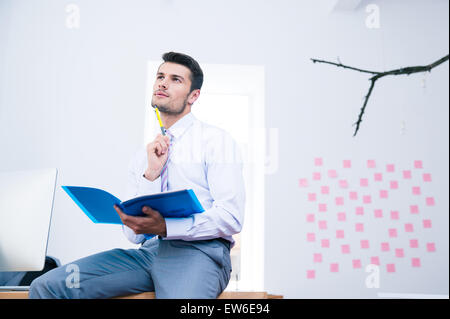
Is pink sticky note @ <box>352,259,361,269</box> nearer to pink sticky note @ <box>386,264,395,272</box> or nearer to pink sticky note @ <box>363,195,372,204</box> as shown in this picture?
pink sticky note @ <box>386,264,395,272</box>

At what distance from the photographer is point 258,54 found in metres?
2.03

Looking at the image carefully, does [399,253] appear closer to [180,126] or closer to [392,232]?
[392,232]

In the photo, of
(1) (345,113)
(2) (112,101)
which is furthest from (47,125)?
(1) (345,113)

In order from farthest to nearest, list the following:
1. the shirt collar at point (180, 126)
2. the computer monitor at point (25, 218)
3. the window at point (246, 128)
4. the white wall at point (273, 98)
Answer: the white wall at point (273, 98) < the window at point (246, 128) < the shirt collar at point (180, 126) < the computer monitor at point (25, 218)

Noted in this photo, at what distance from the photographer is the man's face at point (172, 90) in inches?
52.7

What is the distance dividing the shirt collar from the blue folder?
1.26 ft

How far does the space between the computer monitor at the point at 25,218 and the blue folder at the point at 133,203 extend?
18 centimetres

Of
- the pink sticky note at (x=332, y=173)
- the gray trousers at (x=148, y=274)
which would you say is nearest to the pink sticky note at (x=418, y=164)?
the pink sticky note at (x=332, y=173)

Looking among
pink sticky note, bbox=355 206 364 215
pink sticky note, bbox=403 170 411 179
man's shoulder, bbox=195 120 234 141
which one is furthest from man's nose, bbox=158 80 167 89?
pink sticky note, bbox=403 170 411 179

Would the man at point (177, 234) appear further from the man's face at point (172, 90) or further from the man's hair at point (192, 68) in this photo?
the man's hair at point (192, 68)

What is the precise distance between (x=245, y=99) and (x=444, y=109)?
105cm

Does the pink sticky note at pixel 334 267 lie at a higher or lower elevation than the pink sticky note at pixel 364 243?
lower
